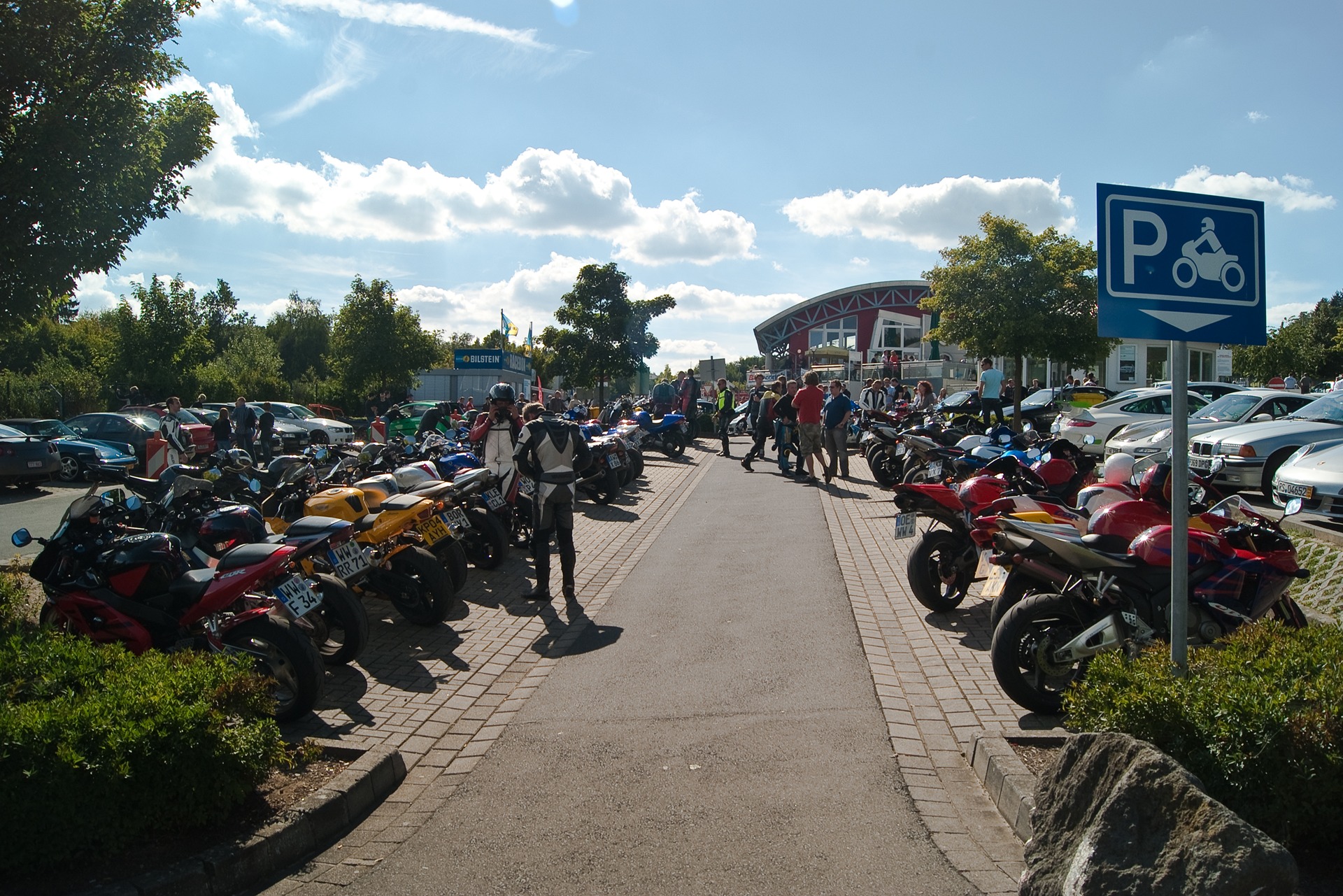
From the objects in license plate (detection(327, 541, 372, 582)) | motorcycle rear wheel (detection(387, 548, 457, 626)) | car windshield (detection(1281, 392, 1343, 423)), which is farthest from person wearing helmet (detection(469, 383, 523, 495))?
car windshield (detection(1281, 392, 1343, 423))

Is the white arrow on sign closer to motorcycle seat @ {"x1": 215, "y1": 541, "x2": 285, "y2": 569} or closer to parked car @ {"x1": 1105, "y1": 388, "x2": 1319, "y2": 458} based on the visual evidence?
motorcycle seat @ {"x1": 215, "y1": 541, "x2": 285, "y2": 569}

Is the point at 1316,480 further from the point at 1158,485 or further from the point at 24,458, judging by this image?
the point at 24,458

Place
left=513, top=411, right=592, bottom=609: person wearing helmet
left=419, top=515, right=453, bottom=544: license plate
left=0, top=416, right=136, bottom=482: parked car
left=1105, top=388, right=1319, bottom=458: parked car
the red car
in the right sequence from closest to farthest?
left=419, top=515, right=453, bottom=544: license plate < left=513, top=411, right=592, bottom=609: person wearing helmet < left=1105, top=388, right=1319, bottom=458: parked car < left=0, top=416, right=136, bottom=482: parked car < the red car

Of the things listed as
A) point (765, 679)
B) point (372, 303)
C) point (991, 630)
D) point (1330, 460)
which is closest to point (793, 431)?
point (1330, 460)

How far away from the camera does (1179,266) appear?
3.95 m

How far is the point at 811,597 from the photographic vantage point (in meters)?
8.09

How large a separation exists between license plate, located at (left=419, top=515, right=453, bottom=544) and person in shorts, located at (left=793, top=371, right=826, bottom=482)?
30.0ft

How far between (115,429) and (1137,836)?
21.6 m

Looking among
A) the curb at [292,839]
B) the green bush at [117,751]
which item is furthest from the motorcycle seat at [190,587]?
the curb at [292,839]

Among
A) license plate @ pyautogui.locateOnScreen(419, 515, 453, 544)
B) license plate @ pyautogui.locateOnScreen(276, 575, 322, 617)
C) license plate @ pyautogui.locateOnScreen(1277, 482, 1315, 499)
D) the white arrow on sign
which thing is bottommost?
license plate @ pyautogui.locateOnScreen(276, 575, 322, 617)

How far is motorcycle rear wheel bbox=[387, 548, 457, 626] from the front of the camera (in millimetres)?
6984

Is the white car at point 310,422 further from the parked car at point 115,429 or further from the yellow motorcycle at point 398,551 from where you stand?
the yellow motorcycle at point 398,551

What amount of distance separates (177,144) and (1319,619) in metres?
10.7

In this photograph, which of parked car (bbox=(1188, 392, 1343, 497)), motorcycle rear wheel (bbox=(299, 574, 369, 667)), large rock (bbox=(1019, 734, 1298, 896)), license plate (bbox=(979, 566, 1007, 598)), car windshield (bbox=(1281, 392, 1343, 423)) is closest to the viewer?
large rock (bbox=(1019, 734, 1298, 896))
